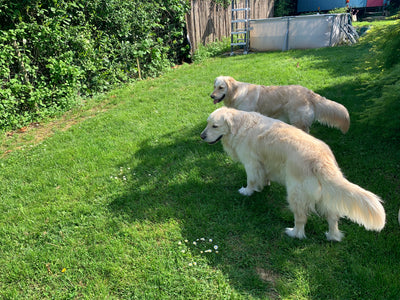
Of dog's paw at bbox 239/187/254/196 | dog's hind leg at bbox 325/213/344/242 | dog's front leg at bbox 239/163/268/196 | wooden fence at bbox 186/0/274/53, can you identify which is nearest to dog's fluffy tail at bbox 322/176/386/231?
dog's hind leg at bbox 325/213/344/242

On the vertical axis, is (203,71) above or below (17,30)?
below

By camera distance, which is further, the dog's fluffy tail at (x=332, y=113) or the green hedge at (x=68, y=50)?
the green hedge at (x=68, y=50)

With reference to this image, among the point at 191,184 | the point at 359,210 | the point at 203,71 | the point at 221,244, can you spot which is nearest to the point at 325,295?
the point at 359,210

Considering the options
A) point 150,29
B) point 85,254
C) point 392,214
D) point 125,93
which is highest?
point 150,29

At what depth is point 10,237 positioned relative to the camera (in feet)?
10.5

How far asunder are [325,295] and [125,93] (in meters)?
7.42

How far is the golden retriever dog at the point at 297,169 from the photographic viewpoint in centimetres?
222

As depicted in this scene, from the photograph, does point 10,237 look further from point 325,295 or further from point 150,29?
point 150,29

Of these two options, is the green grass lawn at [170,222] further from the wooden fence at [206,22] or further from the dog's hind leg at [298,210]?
the wooden fence at [206,22]

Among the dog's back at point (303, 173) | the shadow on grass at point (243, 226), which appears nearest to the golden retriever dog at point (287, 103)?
the shadow on grass at point (243, 226)

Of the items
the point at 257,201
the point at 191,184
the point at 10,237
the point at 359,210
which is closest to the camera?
the point at 359,210

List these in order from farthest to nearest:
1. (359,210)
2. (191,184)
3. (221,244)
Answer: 1. (191,184)
2. (221,244)
3. (359,210)

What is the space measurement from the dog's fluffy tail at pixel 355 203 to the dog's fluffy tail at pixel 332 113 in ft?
6.69

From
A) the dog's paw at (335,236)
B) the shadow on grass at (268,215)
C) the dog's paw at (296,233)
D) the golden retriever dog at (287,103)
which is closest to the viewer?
the shadow on grass at (268,215)
